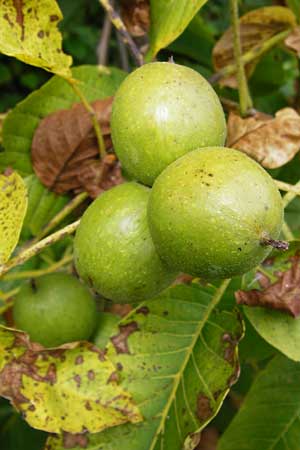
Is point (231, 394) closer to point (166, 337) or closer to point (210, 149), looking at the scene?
point (166, 337)

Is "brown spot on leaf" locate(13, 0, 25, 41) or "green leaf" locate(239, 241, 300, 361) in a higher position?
"brown spot on leaf" locate(13, 0, 25, 41)

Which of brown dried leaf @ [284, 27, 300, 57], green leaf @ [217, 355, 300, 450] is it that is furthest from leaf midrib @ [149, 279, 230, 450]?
brown dried leaf @ [284, 27, 300, 57]

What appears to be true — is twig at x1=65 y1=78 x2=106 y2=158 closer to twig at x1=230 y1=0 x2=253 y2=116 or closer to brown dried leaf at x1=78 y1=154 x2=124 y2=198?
brown dried leaf at x1=78 y1=154 x2=124 y2=198

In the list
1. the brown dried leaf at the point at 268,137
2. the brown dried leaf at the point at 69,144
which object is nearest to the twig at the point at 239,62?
the brown dried leaf at the point at 268,137

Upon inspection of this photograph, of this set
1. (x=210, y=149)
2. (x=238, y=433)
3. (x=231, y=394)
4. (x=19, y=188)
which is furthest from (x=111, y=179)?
(x=231, y=394)

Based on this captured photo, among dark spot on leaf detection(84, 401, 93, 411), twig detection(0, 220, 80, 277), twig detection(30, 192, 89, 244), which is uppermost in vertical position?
twig detection(0, 220, 80, 277)
